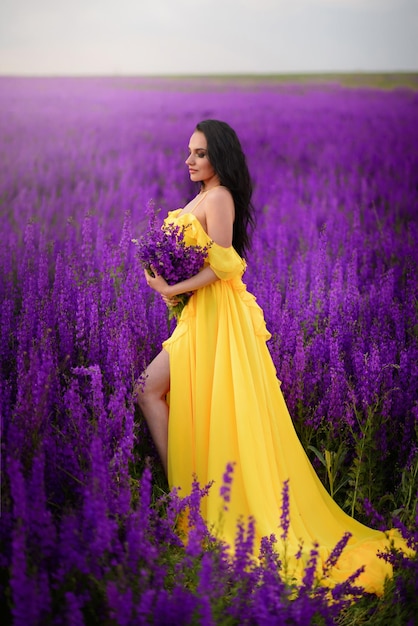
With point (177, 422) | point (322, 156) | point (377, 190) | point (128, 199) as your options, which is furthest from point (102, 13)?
point (177, 422)

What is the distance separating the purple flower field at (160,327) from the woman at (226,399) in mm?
85

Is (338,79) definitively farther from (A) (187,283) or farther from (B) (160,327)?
(A) (187,283)

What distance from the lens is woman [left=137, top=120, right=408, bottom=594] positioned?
198 centimetres

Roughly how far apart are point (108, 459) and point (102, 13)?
Answer: 127 inches

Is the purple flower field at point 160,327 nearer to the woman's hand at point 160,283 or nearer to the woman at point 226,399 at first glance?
the woman at point 226,399

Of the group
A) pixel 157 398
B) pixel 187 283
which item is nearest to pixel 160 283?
pixel 187 283

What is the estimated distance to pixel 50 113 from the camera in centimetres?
448

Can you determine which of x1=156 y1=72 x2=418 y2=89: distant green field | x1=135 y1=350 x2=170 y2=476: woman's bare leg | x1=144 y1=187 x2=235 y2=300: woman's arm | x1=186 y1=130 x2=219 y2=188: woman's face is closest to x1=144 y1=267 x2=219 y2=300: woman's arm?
x1=144 y1=187 x2=235 y2=300: woman's arm

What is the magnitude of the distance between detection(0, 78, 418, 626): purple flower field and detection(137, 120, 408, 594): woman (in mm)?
85

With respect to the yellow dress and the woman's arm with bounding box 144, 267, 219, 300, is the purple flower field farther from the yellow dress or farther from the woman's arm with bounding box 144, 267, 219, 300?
the woman's arm with bounding box 144, 267, 219, 300

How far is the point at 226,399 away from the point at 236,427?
8cm

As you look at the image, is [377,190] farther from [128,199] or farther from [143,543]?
[143,543]

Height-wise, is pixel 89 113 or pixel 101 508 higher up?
pixel 89 113

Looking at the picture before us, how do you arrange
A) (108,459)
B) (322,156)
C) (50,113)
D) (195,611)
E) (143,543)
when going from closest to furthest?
(195,611) → (143,543) → (108,459) → (50,113) → (322,156)
